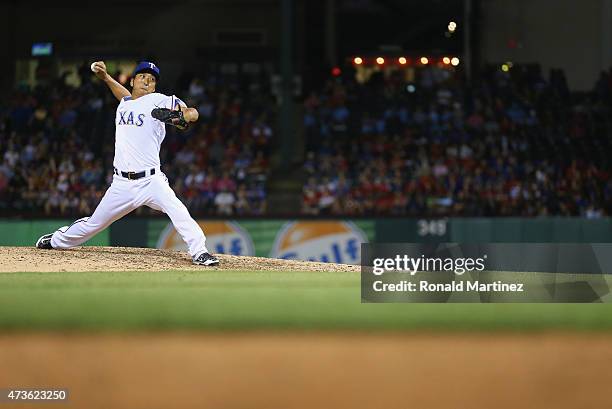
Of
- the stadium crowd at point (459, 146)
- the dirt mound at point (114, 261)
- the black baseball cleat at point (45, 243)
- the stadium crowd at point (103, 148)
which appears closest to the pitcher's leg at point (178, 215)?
the dirt mound at point (114, 261)

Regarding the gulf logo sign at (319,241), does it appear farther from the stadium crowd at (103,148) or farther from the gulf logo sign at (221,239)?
the stadium crowd at (103,148)

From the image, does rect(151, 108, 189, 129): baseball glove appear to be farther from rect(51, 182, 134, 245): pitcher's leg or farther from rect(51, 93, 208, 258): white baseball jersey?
rect(51, 182, 134, 245): pitcher's leg

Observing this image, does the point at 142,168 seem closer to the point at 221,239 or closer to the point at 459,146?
the point at 221,239

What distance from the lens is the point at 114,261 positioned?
8.66 meters

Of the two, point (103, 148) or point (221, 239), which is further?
point (103, 148)

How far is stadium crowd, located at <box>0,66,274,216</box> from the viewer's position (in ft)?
65.2

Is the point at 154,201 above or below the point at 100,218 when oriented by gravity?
above

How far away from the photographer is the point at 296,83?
21.6 m

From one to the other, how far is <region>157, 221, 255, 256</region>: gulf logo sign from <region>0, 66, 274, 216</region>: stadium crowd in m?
1.52

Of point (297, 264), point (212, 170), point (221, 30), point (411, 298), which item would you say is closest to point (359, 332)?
point (411, 298)

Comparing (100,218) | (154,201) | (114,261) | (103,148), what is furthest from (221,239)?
(114,261)

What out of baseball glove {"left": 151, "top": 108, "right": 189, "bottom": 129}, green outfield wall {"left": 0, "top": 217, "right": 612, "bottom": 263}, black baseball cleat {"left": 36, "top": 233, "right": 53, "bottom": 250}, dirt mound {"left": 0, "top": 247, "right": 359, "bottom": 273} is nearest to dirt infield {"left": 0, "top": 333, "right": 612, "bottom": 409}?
dirt mound {"left": 0, "top": 247, "right": 359, "bottom": 273}

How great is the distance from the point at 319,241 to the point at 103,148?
616 cm

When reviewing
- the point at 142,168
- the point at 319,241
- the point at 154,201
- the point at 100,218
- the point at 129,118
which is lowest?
the point at 319,241
